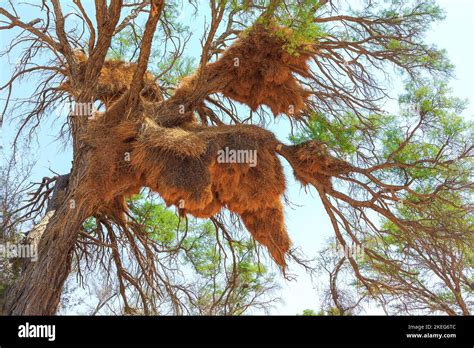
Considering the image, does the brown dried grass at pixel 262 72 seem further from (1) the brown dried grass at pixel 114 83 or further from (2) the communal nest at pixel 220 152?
(1) the brown dried grass at pixel 114 83

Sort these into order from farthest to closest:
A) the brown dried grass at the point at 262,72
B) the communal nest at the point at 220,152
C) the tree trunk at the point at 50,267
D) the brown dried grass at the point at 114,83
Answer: the brown dried grass at the point at 114,83 < the brown dried grass at the point at 262,72 < the communal nest at the point at 220,152 < the tree trunk at the point at 50,267

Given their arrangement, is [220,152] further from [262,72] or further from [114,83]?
[114,83]

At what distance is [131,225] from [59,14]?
12.9 ft

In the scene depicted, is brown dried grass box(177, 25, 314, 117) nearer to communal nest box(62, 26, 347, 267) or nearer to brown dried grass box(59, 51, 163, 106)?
communal nest box(62, 26, 347, 267)

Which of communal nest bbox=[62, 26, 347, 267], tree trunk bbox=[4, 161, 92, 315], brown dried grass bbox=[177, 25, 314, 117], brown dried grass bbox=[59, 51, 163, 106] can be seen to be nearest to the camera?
tree trunk bbox=[4, 161, 92, 315]

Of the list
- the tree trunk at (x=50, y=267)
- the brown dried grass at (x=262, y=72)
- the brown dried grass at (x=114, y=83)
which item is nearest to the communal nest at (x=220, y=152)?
the brown dried grass at (x=262, y=72)

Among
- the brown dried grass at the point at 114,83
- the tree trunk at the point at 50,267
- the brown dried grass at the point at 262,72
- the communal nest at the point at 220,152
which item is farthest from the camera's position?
the brown dried grass at the point at 114,83

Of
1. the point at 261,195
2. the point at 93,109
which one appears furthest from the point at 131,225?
the point at 261,195

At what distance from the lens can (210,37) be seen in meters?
8.08

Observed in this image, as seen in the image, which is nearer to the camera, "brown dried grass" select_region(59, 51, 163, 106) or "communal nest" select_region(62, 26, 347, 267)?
"communal nest" select_region(62, 26, 347, 267)

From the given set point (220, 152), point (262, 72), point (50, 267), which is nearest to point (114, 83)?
point (262, 72)

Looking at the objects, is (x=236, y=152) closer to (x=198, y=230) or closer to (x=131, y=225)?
(x=131, y=225)

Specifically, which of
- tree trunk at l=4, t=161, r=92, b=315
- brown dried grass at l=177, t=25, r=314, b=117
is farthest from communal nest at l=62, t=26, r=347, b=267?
tree trunk at l=4, t=161, r=92, b=315

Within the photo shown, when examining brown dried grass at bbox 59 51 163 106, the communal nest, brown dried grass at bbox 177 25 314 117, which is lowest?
the communal nest
